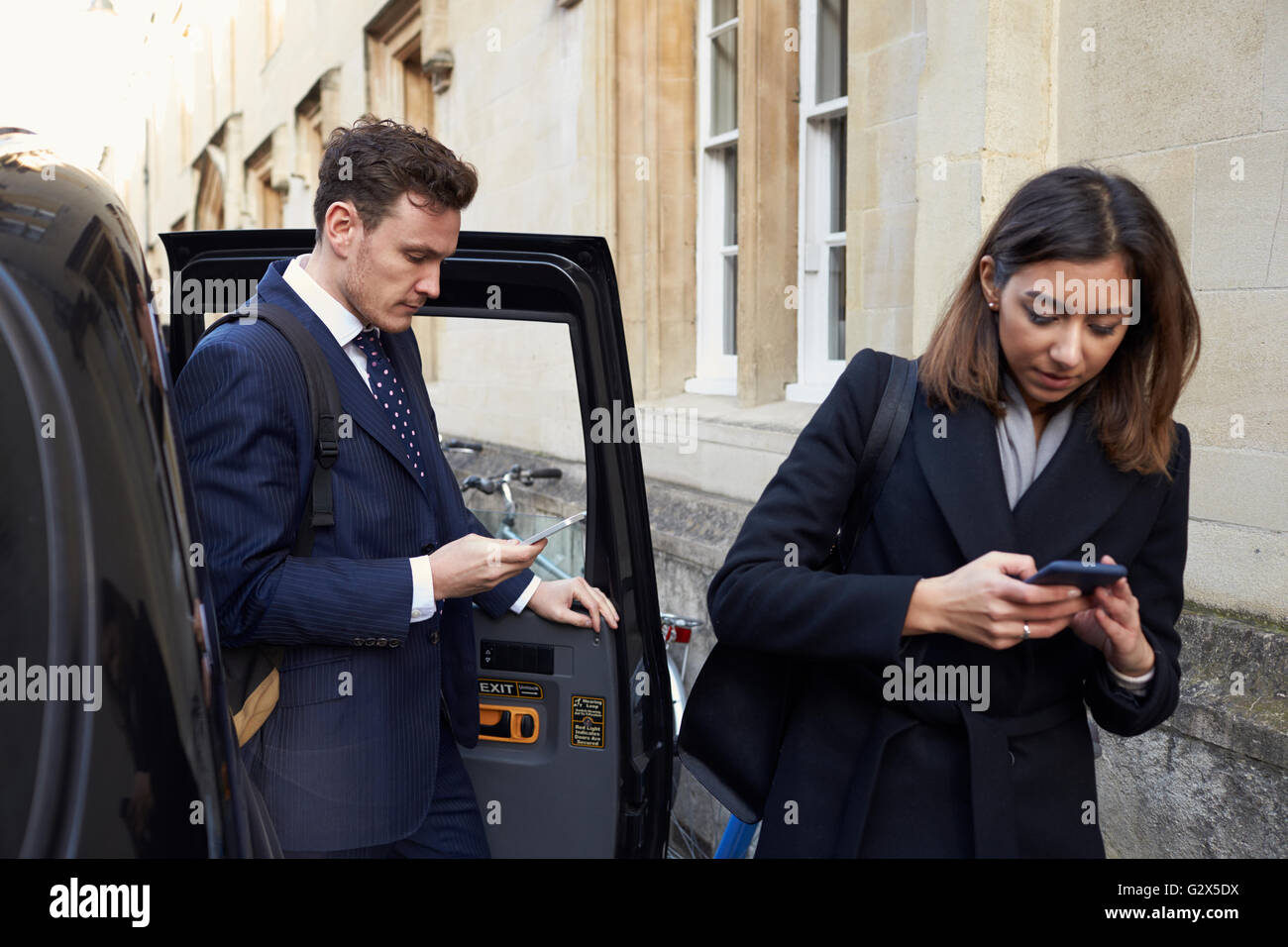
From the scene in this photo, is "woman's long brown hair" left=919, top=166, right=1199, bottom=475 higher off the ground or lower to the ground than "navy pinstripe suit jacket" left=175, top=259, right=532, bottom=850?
higher

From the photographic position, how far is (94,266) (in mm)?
1124

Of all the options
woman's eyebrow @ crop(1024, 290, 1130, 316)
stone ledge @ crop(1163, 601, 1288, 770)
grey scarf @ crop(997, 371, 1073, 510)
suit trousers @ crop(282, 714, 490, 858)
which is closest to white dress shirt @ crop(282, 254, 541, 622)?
suit trousers @ crop(282, 714, 490, 858)

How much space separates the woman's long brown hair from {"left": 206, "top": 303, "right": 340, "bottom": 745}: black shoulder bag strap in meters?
0.96

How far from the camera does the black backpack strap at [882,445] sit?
5.47 feet

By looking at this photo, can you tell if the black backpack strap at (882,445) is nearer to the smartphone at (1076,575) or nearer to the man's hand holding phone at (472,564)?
the smartphone at (1076,575)

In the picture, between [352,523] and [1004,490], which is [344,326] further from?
[1004,490]

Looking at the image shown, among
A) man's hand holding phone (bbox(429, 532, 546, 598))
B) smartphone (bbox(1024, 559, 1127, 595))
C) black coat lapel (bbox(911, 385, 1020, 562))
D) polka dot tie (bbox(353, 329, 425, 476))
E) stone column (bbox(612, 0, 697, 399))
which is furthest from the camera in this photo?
stone column (bbox(612, 0, 697, 399))

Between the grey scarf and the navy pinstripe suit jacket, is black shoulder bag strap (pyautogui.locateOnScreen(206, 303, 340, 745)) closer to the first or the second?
the navy pinstripe suit jacket

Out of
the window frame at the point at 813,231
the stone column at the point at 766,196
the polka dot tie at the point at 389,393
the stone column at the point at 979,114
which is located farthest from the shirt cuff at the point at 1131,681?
the stone column at the point at 766,196

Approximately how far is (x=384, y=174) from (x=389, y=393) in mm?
395

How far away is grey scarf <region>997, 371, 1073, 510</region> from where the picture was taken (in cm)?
167

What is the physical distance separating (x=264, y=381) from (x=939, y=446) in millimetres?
1055

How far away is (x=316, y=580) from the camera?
1850 mm

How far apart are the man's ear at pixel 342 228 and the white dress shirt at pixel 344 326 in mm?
76
